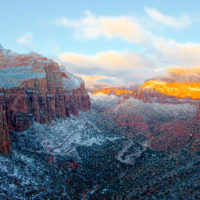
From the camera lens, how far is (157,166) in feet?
164

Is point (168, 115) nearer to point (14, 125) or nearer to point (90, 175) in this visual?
point (90, 175)

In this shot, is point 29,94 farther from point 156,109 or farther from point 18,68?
point 156,109

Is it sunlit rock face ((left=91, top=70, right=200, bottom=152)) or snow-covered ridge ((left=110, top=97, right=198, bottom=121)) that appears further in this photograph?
snow-covered ridge ((left=110, top=97, right=198, bottom=121))

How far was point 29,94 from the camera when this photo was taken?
2547 inches

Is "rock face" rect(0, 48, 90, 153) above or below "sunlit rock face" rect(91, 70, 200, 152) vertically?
above

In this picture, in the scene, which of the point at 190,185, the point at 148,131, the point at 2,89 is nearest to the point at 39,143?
the point at 2,89

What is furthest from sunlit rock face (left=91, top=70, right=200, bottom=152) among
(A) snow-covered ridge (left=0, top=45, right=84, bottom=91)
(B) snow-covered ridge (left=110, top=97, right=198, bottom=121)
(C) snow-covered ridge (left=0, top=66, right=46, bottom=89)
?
(C) snow-covered ridge (left=0, top=66, right=46, bottom=89)

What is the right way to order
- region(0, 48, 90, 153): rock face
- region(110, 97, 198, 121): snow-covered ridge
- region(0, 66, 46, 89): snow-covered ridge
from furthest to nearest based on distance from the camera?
region(110, 97, 198, 121): snow-covered ridge < region(0, 66, 46, 89): snow-covered ridge < region(0, 48, 90, 153): rock face

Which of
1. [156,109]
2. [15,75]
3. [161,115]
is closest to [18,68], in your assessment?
[15,75]

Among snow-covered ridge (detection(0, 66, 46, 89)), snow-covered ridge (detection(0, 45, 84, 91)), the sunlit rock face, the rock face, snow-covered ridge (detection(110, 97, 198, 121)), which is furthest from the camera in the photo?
snow-covered ridge (detection(110, 97, 198, 121))

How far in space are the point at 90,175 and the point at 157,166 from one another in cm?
1752

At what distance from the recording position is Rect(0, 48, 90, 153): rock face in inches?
2265

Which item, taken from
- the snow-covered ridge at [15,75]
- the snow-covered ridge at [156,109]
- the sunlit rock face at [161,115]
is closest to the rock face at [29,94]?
the snow-covered ridge at [15,75]

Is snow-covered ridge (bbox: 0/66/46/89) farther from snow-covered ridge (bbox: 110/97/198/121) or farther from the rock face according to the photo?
snow-covered ridge (bbox: 110/97/198/121)
